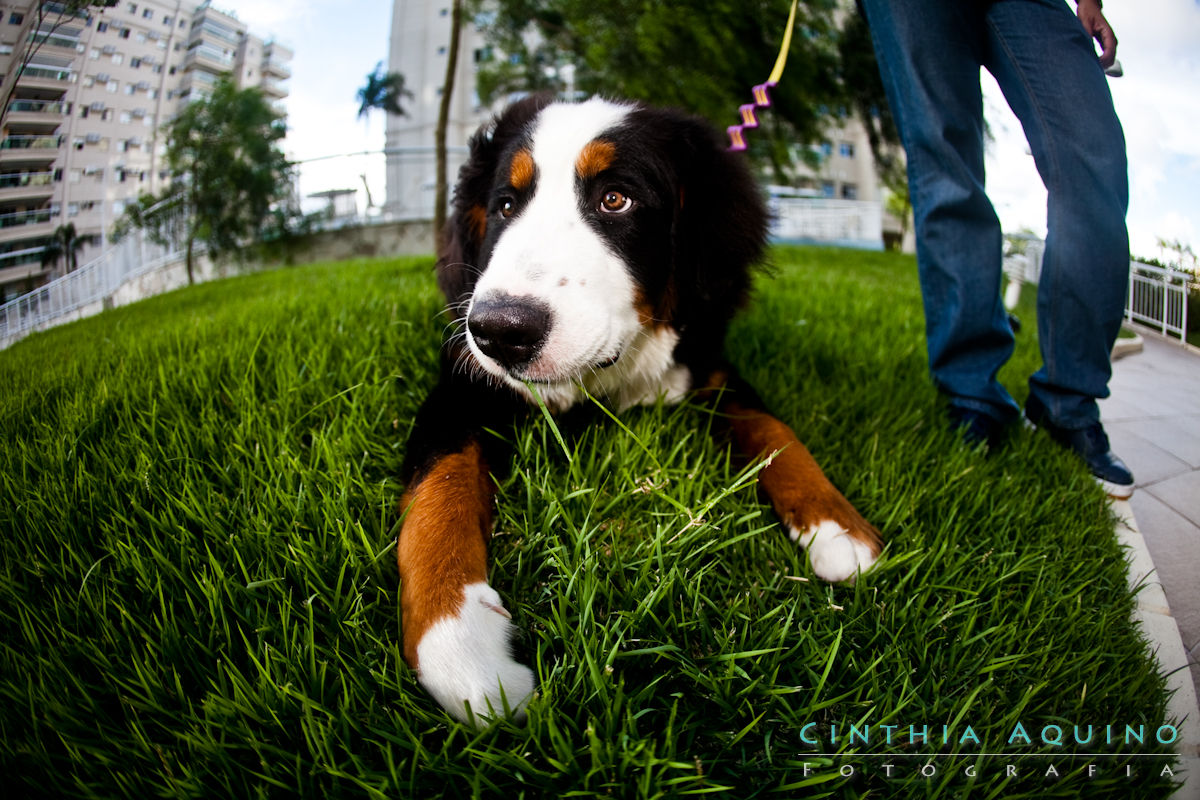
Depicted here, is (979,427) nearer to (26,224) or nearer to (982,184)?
(982,184)

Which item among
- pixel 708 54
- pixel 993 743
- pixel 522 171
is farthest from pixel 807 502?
pixel 708 54

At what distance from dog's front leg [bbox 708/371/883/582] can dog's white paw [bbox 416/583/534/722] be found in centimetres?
77

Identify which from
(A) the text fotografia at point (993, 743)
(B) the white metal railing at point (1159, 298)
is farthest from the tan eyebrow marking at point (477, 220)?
(B) the white metal railing at point (1159, 298)

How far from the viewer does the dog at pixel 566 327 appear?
1.12 metres

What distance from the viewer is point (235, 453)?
1.59 metres

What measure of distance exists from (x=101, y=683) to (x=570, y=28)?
629 cm

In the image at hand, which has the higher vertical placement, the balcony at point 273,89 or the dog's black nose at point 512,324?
the balcony at point 273,89

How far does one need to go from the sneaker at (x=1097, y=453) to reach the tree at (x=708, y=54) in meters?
3.38

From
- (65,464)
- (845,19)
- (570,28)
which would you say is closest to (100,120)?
(65,464)

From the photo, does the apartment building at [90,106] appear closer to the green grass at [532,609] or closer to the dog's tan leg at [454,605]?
the green grass at [532,609]

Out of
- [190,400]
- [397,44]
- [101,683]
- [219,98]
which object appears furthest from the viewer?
[397,44]

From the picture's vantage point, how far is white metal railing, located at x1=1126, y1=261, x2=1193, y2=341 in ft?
6.53

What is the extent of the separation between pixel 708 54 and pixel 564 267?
14.1ft

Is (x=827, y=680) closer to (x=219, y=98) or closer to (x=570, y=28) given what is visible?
(x=219, y=98)
